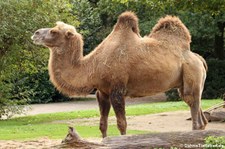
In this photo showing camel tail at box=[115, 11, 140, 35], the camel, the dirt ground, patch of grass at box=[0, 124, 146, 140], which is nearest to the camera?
the camel

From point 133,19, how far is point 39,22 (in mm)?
8264

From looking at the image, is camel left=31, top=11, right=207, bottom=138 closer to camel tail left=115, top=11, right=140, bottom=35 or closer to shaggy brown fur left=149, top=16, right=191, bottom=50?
camel tail left=115, top=11, right=140, bottom=35

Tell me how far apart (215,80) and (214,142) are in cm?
2286

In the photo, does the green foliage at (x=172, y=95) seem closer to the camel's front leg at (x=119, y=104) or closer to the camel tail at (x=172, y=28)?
the camel tail at (x=172, y=28)

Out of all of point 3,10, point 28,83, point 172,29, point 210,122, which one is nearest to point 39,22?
point 3,10

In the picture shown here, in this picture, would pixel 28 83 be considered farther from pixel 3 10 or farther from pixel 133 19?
pixel 133 19

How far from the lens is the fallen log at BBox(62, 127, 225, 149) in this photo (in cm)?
793

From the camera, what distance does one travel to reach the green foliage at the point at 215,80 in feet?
98.5

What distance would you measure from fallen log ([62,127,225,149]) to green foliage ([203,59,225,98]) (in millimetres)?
21965

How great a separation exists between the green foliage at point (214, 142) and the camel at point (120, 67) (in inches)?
76.4

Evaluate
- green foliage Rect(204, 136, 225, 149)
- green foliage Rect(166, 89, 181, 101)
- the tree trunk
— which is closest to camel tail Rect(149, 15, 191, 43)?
green foliage Rect(204, 136, 225, 149)

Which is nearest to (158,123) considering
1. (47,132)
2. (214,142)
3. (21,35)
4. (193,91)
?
(47,132)

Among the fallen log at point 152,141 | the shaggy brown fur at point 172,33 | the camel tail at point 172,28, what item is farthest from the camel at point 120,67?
the fallen log at point 152,141

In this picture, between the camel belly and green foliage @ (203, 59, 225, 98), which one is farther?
green foliage @ (203, 59, 225, 98)
